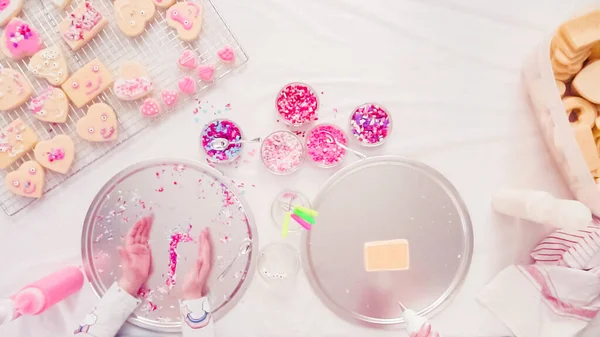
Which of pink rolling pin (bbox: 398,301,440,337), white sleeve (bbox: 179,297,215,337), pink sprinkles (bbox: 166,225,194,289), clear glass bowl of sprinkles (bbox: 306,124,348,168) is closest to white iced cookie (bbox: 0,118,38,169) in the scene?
pink sprinkles (bbox: 166,225,194,289)

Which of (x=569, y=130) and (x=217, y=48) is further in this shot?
(x=217, y=48)

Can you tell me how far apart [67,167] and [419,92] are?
773mm

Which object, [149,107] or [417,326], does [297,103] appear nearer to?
[149,107]

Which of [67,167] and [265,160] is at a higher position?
[67,167]

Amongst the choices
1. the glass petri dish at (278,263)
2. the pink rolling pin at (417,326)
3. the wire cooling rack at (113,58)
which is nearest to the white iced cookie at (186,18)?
the wire cooling rack at (113,58)

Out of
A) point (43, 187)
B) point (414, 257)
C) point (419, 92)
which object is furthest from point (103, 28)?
point (414, 257)

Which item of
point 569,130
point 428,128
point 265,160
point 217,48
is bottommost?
point 569,130

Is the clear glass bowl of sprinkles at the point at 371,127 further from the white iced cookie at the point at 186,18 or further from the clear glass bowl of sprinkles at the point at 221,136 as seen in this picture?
the white iced cookie at the point at 186,18

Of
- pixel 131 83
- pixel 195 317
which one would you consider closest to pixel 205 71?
pixel 131 83

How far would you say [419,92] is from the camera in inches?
46.2

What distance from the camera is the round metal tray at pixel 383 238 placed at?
1129 mm

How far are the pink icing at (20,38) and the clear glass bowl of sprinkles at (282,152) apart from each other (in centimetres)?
52

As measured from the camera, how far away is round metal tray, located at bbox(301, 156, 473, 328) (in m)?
1.13

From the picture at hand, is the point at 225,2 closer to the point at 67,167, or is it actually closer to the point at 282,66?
the point at 282,66
